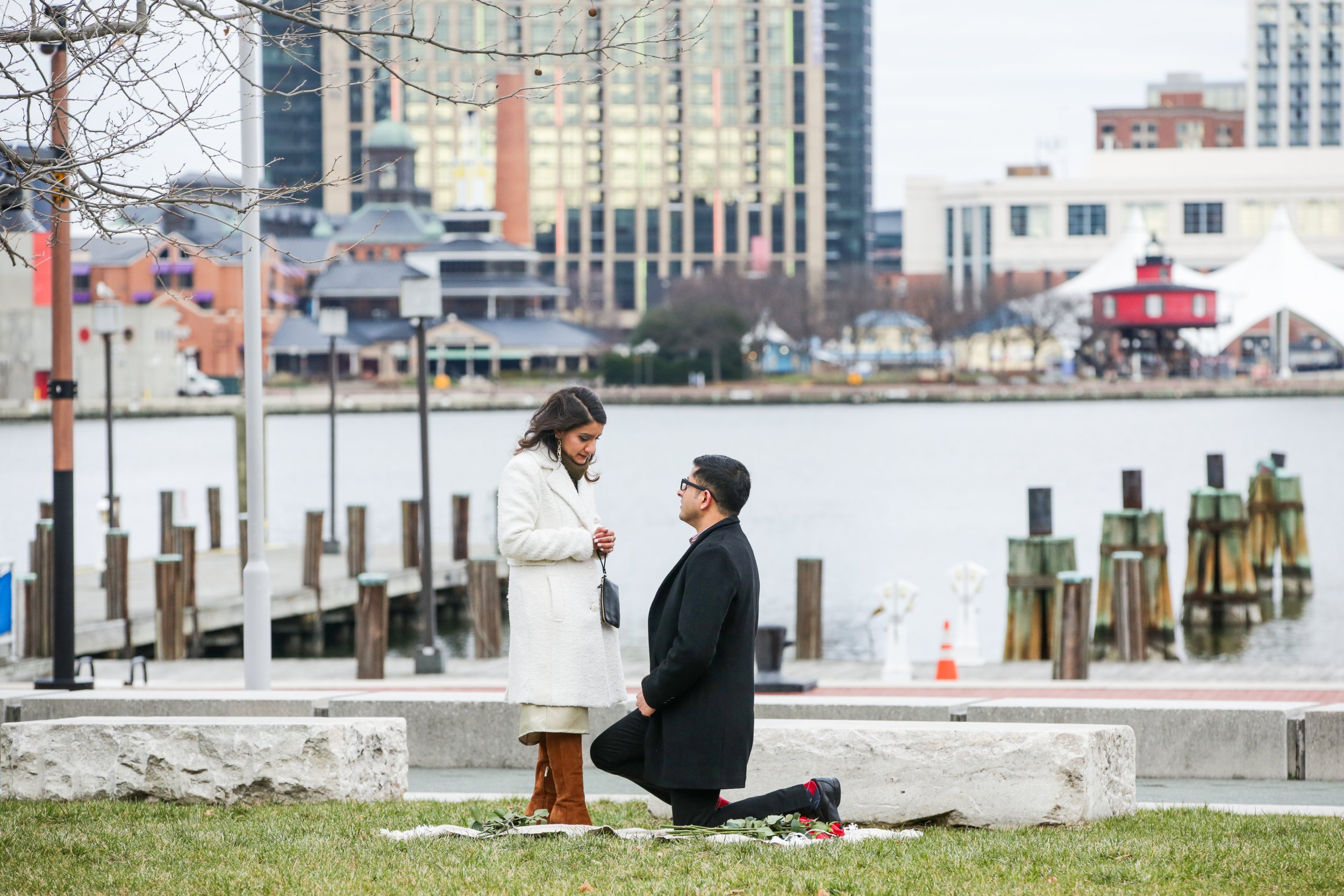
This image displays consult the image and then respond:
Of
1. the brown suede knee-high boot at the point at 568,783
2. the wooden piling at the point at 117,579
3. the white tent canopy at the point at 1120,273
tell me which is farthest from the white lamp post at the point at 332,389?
the white tent canopy at the point at 1120,273

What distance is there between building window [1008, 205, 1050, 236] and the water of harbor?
154 ft

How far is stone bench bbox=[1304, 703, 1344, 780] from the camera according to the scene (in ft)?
29.9

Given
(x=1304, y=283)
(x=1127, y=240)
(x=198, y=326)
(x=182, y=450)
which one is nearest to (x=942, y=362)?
(x=1127, y=240)

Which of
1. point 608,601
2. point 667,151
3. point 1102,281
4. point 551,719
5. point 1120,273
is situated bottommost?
point 551,719

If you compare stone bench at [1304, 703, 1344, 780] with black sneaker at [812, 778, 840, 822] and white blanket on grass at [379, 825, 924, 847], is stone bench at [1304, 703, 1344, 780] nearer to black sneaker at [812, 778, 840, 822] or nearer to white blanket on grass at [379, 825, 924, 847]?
white blanket on grass at [379, 825, 924, 847]

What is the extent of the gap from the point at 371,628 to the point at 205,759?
27.0 ft

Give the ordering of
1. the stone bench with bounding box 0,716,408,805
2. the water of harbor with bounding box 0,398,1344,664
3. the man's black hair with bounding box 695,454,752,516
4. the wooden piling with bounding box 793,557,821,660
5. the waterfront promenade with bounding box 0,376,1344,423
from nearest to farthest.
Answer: the man's black hair with bounding box 695,454,752,516
the stone bench with bounding box 0,716,408,805
the wooden piling with bounding box 793,557,821,660
the water of harbor with bounding box 0,398,1344,664
the waterfront promenade with bounding box 0,376,1344,423

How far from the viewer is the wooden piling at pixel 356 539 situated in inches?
987

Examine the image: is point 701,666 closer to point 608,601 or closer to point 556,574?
point 608,601

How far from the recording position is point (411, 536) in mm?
26953

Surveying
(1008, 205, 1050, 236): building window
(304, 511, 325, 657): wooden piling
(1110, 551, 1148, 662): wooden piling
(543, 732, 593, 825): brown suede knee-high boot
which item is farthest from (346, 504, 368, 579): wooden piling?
(1008, 205, 1050, 236): building window

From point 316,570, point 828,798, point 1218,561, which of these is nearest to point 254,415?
point 828,798

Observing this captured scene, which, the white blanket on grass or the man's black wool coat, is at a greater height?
the man's black wool coat

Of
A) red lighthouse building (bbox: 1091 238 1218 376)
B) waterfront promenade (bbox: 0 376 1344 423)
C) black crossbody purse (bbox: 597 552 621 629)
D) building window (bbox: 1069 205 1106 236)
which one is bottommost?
black crossbody purse (bbox: 597 552 621 629)
